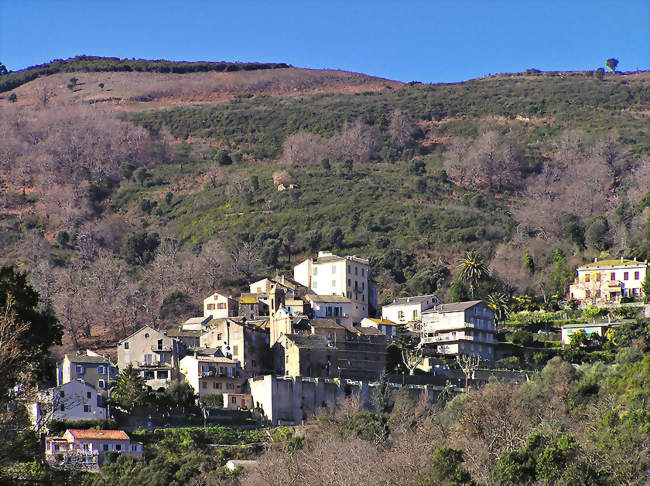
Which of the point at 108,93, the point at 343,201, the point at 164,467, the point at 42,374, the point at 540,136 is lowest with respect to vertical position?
the point at 164,467

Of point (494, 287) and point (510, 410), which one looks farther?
point (494, 287)

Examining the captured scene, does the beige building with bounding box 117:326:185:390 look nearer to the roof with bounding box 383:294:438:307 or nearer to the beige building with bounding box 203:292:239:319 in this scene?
the beige building with bounding box 203:292:239:319

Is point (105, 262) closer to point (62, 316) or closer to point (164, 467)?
point (62, 316)

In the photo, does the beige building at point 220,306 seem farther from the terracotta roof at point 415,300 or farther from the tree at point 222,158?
the tree at point 222,158

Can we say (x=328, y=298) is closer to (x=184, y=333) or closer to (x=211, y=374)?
(x=184, y=333)

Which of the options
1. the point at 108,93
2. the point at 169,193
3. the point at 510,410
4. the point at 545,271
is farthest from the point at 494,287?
the point at 108,93

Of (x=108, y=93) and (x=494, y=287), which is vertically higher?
(x=108, y=93)
